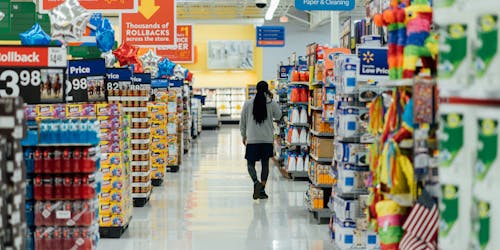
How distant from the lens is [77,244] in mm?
5523

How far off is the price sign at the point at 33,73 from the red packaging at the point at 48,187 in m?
0.71

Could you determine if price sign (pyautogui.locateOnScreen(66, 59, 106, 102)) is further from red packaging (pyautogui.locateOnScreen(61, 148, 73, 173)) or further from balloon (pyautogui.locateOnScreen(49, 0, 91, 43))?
red packaging (pyautogui.locateOnScreen(61, 148, 73, 173))

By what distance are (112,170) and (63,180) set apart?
10.0 feet

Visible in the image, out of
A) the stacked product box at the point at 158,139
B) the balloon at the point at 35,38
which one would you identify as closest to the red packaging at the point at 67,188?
the balloon at the point at 35,38

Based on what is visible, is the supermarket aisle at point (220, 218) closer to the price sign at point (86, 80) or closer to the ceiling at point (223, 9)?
the price sign at point (86, 80)

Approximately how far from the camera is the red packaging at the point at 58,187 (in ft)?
17.7

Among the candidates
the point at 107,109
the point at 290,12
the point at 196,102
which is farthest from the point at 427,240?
the point at 290,12

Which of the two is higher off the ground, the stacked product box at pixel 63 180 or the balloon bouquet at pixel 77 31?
the balloon bouquet at pixel 77 31

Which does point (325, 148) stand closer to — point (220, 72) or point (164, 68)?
point (164, 68)

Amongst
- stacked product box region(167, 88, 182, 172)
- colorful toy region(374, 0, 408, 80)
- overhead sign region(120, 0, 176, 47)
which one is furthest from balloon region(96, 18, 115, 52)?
stacked product box region(167, 88, 182, 172)

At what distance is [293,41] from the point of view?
36656 mm

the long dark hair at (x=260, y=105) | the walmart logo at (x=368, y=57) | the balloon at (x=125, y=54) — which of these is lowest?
the long dark hair at (x=260, y=105)

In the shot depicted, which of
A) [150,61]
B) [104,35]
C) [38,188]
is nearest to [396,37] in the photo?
[38,188]

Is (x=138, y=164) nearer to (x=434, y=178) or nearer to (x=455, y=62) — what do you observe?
(x=434, y=178)
